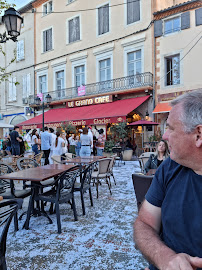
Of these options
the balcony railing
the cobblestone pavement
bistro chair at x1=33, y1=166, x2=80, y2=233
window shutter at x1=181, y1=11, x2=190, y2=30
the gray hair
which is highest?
window shutter at x1=181, y1=11, x2=190, y2=30

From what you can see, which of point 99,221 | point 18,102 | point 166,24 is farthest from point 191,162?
point 18,102

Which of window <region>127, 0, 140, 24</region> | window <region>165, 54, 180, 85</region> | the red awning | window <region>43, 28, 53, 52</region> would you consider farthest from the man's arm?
window <region>43, 28, 53, 52</region>

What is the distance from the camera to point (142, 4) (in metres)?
12.8

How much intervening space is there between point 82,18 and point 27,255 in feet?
54.5

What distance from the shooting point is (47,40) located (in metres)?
18.4

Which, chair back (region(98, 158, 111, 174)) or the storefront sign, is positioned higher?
the storefront sign

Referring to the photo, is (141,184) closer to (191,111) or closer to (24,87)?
(191,111)

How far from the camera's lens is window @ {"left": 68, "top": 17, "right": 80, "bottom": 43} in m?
16.4

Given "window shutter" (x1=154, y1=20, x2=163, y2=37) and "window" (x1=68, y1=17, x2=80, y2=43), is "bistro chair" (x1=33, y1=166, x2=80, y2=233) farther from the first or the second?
"window" (x1=68, y1=17, x2=80, y2=43)

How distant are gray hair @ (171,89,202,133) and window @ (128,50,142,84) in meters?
12.5

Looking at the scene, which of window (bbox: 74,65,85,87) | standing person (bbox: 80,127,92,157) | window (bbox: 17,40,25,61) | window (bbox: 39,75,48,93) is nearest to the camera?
standing person (bbox: 80,127,92,157)

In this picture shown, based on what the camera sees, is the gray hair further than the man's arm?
Yes

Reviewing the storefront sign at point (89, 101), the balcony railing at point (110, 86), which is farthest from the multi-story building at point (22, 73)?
the storefront sign at point (89, 101)

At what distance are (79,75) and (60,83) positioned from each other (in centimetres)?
205
